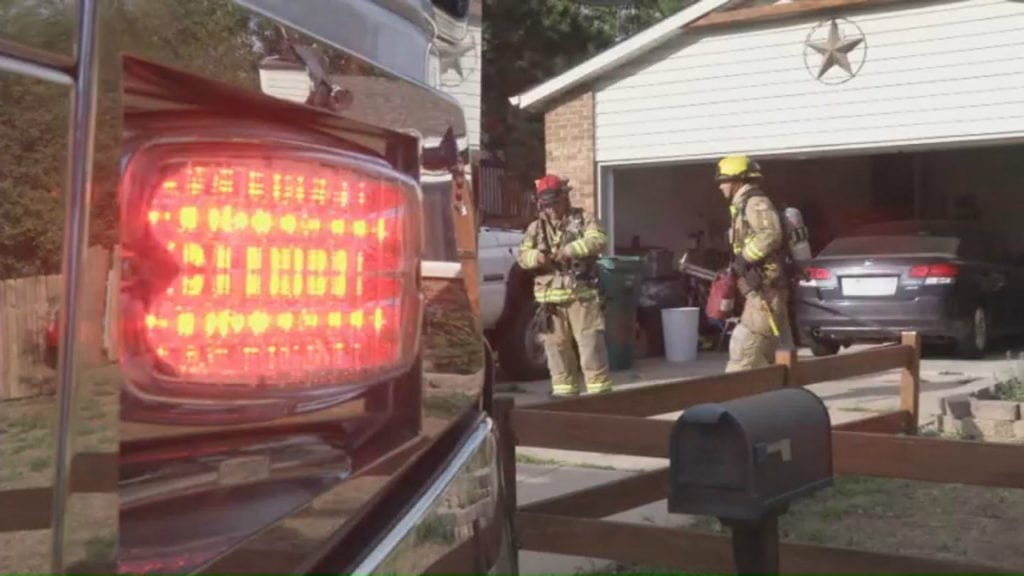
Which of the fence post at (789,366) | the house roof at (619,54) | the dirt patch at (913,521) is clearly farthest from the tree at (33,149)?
the house roof at (619,54)

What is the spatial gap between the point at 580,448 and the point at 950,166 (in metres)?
18.8

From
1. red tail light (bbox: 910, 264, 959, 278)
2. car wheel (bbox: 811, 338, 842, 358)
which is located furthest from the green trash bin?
red tail light (bbox: 910, 264, 959, 278)

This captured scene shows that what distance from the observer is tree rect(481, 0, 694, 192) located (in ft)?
69.7

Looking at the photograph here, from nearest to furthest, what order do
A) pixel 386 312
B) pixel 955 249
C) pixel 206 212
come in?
pixel 206 212
pixel 386 312
pixel 955 249

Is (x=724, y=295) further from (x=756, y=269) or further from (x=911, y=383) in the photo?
(x=911, y=383)

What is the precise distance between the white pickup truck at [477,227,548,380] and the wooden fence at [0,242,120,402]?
9.60 meters

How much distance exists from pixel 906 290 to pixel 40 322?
12751 millimetres

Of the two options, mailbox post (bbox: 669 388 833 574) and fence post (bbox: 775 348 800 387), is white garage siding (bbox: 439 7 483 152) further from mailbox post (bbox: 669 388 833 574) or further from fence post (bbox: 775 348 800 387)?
fence post (bbox: 775 348 800 387)

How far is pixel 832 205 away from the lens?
69.2 feet

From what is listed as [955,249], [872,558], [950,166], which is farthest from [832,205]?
[872,558]

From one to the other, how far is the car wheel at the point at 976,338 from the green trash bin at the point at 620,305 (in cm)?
340

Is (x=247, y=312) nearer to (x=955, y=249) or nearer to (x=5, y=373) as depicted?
(x=5, y=373)

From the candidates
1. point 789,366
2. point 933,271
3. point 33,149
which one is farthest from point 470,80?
point 933,271

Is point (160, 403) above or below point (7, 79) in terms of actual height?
below
